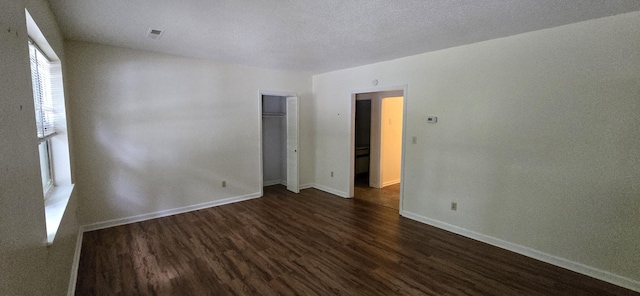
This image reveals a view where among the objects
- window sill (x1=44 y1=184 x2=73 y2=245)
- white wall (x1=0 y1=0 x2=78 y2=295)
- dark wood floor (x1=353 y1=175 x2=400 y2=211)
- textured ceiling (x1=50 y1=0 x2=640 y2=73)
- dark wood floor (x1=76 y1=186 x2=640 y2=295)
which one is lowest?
dark wood floor (x1=76 y1=186 x2=640 y2=295)

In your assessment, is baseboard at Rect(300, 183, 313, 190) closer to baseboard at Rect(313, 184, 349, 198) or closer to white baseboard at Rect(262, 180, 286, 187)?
baseboard at Rect(313, 184, 349, 198)

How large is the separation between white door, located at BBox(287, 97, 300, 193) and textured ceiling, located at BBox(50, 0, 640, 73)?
69.9 inches

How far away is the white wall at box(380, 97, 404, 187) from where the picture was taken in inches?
226

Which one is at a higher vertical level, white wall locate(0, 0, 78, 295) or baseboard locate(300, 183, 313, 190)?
white wall locate(0, 0, 78, 295)

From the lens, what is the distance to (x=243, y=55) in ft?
13.0

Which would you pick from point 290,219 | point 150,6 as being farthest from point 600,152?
point 150,6

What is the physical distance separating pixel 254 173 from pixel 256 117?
1032mm

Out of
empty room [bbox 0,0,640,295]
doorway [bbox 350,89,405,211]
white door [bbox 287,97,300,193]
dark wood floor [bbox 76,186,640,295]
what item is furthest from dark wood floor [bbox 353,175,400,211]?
white door [bbox 287,97,300,193]

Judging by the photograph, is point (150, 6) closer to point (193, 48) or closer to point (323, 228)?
point (193, 48)

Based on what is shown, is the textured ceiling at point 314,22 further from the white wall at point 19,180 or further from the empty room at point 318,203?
the white wall at point 19,180

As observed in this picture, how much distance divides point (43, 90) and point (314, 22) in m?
2.53

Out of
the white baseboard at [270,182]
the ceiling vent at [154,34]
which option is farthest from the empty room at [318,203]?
the white baseboard at [270,182]

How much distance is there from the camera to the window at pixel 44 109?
6.88 feet

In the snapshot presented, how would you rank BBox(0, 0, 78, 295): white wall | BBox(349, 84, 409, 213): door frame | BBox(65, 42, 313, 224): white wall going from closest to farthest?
BBox(0, 0, 78, 295): white wall < BBox(65, 42, 313, 224): white wall < BBox(349, 84, 409, 213): door frame
